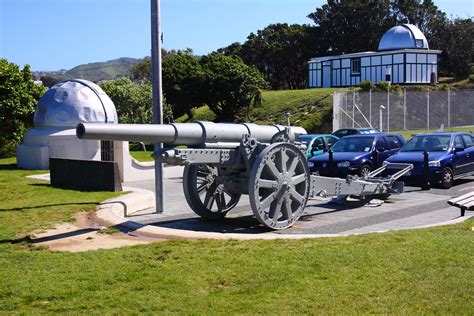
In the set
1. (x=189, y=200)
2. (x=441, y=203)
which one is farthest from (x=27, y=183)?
(x=441, y=203)

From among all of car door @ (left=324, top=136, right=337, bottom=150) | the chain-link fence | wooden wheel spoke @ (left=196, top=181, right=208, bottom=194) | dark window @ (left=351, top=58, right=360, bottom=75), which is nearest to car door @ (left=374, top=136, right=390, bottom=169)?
car door @ (left=324, top=136, right=337, bottom=150)

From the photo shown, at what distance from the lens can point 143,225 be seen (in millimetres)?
10164

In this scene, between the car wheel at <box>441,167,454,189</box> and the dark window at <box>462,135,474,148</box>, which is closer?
the car wheel at <box>441,167,454,189</box>

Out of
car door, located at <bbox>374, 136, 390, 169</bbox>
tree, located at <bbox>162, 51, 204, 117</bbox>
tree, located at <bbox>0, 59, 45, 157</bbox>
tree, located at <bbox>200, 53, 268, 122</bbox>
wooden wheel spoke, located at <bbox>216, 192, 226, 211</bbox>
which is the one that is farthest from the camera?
tree, located at <bbox>162, 51, 204, 117</bbox>

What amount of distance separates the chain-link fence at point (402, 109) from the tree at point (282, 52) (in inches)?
1279

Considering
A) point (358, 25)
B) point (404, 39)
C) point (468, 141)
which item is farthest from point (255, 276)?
point (358, 25)

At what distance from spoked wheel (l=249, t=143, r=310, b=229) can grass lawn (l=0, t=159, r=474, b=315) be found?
58.1 inches

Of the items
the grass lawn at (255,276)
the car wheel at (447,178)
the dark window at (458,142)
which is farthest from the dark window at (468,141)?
the grass lawn at (255,276)

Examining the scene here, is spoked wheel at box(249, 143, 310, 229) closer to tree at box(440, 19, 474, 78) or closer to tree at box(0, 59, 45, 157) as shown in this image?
tree at box(0, 59, 45, 157)

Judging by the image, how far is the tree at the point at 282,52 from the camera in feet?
260

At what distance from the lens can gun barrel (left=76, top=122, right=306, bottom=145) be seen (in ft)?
27.4

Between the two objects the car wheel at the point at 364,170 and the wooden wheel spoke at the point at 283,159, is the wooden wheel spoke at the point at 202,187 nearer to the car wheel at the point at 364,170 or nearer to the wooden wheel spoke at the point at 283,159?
the wooden wheel spoke at the point at 283,159

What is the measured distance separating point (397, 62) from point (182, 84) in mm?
21029

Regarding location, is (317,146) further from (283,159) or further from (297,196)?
(283,159)
